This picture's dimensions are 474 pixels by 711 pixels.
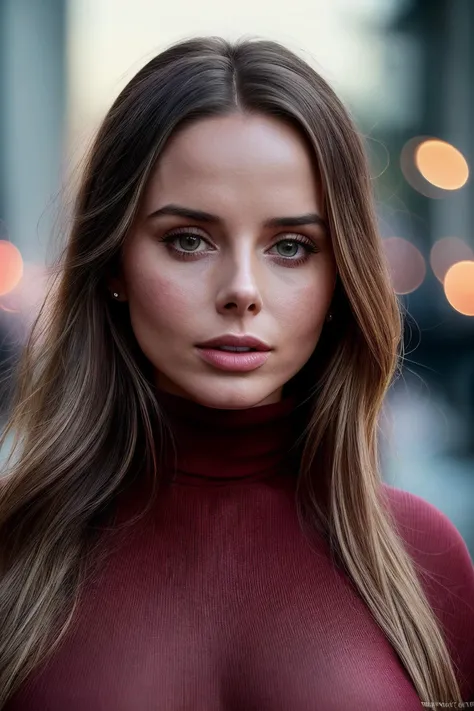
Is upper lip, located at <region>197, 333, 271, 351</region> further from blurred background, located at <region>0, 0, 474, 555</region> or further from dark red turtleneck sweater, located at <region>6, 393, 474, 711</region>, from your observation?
blurred background, located at <region>0, 0, 474, 555</region>

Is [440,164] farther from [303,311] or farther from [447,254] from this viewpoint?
[303,311]

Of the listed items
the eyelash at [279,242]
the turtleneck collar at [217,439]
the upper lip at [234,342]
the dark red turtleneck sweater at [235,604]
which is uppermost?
the eyelash at [279,242]

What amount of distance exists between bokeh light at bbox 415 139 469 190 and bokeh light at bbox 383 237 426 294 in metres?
0.34

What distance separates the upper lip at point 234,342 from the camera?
60.9 inches

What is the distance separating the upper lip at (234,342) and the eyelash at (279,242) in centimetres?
13

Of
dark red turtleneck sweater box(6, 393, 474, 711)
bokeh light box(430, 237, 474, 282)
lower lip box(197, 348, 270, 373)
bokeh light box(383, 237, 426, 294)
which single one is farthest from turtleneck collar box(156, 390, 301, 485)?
bokeh light box(430, 237, 474, 282)

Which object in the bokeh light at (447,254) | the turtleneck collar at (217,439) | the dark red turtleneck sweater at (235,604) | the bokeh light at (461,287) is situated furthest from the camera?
the bokeh light at (447,254)

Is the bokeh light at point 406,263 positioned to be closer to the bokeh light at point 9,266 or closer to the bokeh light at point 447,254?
the bokeh light at point 447,254

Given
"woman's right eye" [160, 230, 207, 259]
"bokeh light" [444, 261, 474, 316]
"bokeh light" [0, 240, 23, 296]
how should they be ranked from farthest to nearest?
"bokeh light" [444, 261, 474, 316]
"bokeh light" [0, 240, 23, 296]
"woman's right eye" [160, 230, 207, 259]

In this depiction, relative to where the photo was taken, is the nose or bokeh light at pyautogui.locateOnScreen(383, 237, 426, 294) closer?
the nose

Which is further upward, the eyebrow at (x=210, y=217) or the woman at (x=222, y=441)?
the eyebrow at (x=210, y=217)

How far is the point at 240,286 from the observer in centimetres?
151

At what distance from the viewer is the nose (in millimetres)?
1511

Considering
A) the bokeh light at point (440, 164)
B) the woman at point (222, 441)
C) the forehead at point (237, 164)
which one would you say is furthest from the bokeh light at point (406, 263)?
the forehead at point (237, 164)
